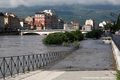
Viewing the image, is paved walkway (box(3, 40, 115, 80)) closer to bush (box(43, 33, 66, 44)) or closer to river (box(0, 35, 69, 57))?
river (box(0, 35, 69, 57))

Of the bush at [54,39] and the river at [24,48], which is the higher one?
the bush at [54,39]

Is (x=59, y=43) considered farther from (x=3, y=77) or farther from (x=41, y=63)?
(x=3, y=77)

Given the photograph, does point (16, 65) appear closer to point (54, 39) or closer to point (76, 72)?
point (76, 72)

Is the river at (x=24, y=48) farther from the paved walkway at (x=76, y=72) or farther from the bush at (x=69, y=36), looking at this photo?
the paved walkway at (x=76, y=72)

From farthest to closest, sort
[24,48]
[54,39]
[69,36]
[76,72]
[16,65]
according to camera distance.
A: 1. [69,36]
2. [54,39]
3. [24,48]
4. [76,72]
5. [16,65]

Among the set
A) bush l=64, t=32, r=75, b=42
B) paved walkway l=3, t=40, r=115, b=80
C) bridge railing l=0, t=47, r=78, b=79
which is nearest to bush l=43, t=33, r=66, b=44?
bush l=64, t=32, r=75, b=42

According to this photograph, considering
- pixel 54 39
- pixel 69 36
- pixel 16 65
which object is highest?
pixel 16 65

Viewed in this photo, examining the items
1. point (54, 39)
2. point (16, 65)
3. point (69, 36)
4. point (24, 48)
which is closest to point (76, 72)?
point (16, 65)

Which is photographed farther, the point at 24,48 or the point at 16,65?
the point at 24,48

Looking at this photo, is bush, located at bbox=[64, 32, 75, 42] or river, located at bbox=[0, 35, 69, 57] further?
bush, located at bbox=[64, 32, 75, 42]

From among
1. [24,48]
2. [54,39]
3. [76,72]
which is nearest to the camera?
[76,72]

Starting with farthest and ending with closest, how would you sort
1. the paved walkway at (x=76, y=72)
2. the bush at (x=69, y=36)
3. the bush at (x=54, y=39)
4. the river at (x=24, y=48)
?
the bush at (x=69, y=36) < the bush at (x=54, y=39) < the river at (x=24, y=48) < the paved walkway at (x=76, y=72)

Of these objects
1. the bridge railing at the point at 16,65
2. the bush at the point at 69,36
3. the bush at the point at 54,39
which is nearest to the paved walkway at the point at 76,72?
the bridge railing at the point at 16,65

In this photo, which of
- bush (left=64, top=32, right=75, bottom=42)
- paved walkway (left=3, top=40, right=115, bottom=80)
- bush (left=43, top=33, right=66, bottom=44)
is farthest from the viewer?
bush (left=64, top=32, right=75, bottom=42)
